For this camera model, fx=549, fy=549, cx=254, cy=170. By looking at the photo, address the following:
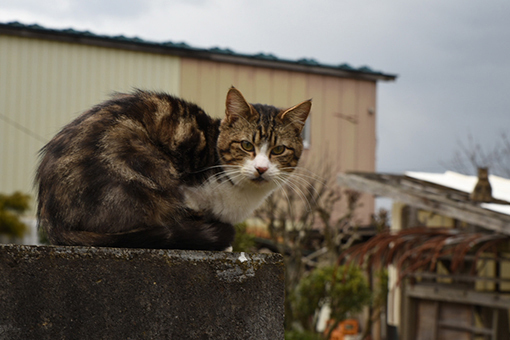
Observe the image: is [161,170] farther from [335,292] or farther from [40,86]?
[40,86]

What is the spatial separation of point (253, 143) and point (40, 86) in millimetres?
9109

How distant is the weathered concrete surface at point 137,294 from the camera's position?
1702mm

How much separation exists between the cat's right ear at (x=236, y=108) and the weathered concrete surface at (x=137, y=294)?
1010 millimetres

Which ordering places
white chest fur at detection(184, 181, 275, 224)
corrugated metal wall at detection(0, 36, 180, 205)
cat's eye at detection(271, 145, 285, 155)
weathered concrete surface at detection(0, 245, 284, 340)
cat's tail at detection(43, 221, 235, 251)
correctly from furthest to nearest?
corrugated metal wall at detection(0, 36, 180, 205) < cat's eye at detection(271, 145, 285, 155) < white chest fur at detection(184, 181, 275, 224) < cat's tail at detection(43, 221, 235, 251) < weathered concrete surface at detection(0, 245, 284, 340)

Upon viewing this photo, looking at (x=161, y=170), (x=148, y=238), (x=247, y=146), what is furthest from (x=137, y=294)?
(x=247, y=146)

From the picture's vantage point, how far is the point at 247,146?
2.73 m

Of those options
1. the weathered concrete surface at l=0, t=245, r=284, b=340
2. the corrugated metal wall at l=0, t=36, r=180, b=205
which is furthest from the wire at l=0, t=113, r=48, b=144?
the weathered concrete surface at l=0, t=245, r=284, b=340

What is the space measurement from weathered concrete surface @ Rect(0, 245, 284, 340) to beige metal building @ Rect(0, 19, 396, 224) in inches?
317

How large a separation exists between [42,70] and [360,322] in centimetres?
790

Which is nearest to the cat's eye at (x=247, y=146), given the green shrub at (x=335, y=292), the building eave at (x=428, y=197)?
the building eave at (x=428, y=197)

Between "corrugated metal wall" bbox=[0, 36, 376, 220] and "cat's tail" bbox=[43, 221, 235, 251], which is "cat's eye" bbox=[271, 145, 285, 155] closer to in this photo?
"cat's tail" bbox=[43, 221, 235, 251]

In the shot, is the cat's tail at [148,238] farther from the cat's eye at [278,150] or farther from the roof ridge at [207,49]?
the roof ridge at [207,49]

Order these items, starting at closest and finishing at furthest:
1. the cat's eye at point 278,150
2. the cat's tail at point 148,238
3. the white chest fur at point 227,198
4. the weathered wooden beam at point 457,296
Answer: the cat's tail at point 148,238
the white chest fur at point 227,198
the cat's eye at point 278,150
the weathered wooden beam at point 457,296

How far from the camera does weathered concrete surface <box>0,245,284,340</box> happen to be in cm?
170
